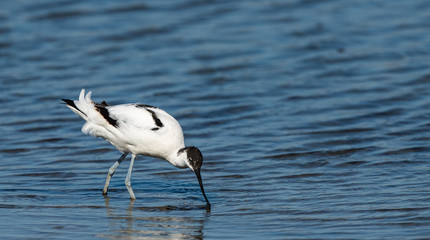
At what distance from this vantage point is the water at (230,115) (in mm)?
6605

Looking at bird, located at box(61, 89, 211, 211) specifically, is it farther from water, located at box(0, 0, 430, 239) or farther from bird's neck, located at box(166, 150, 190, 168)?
water, located at box(0, 0, 430, 239)

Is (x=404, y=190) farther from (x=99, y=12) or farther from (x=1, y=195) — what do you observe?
(x=99, y=12)

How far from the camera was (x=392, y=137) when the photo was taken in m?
9.42

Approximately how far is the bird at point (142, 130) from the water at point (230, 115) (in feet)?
1.30

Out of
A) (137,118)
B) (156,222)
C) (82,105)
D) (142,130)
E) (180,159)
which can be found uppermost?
(82,105)

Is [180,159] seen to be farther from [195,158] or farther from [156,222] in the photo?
[156,222]

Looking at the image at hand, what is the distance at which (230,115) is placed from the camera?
10578mm

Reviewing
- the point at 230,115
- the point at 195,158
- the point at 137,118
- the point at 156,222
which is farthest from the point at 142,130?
the point at 230,115

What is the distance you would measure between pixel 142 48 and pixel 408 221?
871cm

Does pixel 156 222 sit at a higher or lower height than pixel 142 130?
lower

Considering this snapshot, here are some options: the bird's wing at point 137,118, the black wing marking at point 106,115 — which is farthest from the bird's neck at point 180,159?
the black wing marking at point 106,115

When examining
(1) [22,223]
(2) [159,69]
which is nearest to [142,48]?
(2) [159,69]

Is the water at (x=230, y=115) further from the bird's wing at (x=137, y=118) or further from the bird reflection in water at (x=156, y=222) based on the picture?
the bird's wing at (x=137, y=118)

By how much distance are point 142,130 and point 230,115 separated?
3374mm
